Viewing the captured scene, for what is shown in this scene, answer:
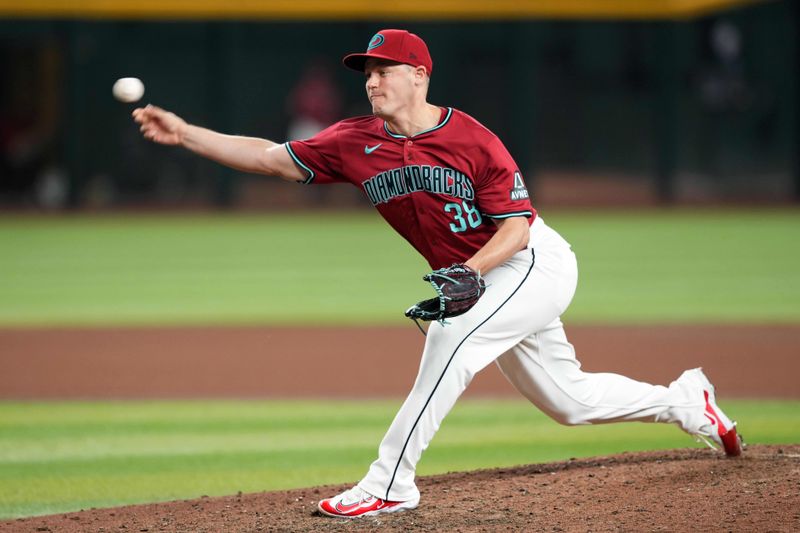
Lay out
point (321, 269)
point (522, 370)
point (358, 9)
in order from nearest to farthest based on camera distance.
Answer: point (522, 370)
point (321, 269)
point (358, 9)

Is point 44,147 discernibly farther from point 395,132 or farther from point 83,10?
point 395,132

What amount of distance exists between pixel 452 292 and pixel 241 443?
2.56m

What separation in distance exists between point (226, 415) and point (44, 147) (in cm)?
1681

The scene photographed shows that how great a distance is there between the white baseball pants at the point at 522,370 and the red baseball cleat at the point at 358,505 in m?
0.03

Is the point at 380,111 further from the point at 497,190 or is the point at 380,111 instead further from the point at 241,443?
the point at 241,443

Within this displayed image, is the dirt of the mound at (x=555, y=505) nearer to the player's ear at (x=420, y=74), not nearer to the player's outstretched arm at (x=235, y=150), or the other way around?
the player's outstretched arm at (x=235, y=150)

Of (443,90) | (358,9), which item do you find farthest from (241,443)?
(443,90)

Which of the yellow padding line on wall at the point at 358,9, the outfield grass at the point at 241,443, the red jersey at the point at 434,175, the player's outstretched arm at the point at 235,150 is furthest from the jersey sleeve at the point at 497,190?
the yellow padding line on wall at the point at 358,9

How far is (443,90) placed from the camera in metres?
23.3

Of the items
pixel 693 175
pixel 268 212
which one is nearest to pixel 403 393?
pixel 268 212

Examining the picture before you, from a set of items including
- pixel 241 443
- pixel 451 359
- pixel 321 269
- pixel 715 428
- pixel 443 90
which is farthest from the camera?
pixel 443 90

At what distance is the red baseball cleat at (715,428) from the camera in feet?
16.3

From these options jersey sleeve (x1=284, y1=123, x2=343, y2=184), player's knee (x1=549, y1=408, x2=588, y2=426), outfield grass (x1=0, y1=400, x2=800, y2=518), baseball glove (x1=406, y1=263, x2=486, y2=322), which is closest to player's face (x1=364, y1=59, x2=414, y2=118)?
jersey sleeve (x1=284, y1=123, x2=343, y2=184)

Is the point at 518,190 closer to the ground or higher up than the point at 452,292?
higher up
